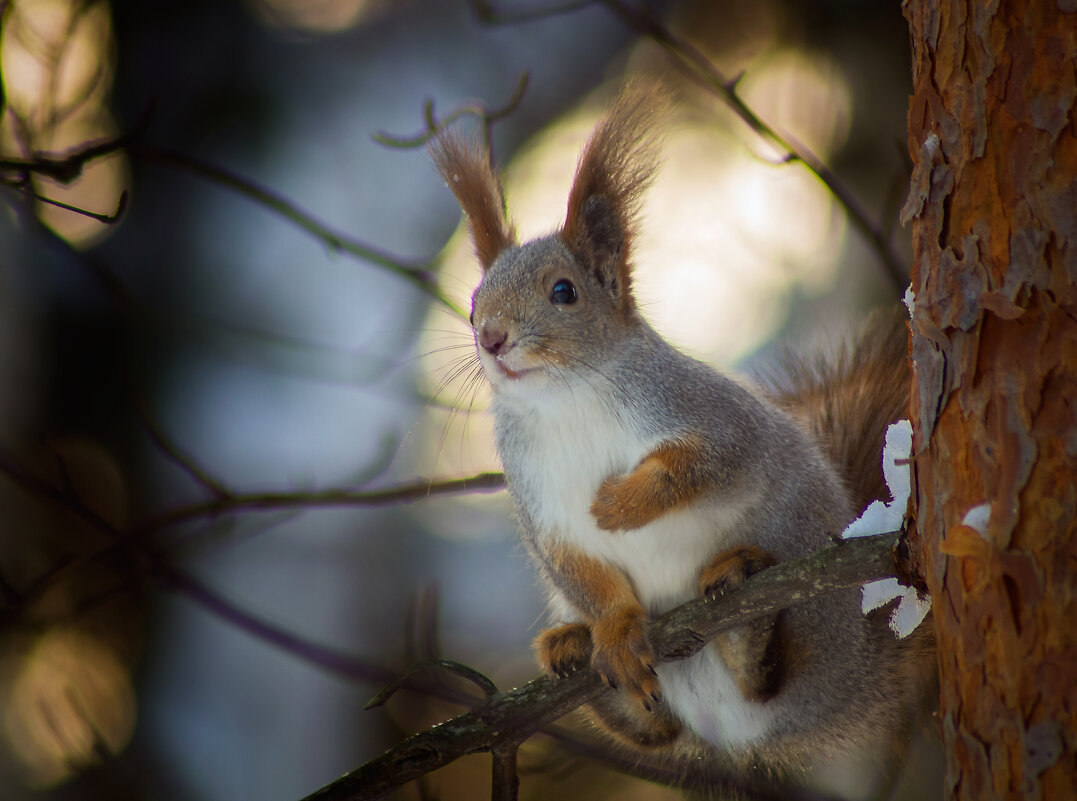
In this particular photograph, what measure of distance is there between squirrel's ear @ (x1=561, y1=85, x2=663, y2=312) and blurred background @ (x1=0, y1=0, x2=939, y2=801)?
0.63 meters

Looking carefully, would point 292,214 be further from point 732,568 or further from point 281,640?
point 732,568

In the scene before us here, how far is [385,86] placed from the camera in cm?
290

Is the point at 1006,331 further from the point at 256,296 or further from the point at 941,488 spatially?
the point at 256,296

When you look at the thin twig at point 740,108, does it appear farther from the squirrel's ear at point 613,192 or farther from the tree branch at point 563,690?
the tree branch at point 563,690

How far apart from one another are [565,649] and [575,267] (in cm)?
62

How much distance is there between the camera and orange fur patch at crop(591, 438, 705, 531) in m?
1.29

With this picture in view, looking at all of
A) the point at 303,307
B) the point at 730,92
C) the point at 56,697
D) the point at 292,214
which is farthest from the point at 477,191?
the point at 56,697

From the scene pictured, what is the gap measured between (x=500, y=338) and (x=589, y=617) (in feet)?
1.61

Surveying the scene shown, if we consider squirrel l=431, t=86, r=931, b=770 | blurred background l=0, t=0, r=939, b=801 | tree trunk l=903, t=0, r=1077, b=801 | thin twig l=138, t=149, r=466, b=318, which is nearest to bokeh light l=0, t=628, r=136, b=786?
blurred background l=0, t=0, r=939, b=801

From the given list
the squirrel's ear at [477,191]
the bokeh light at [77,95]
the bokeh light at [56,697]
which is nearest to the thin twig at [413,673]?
the squirrel's ear at [477,191]

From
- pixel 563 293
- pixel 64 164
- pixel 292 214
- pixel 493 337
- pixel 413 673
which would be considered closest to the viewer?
pixel 64 164

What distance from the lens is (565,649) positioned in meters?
1.45

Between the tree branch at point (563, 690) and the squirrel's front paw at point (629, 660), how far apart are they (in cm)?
2

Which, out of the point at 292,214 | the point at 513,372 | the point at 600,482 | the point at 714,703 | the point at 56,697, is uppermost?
the point at 292,214
